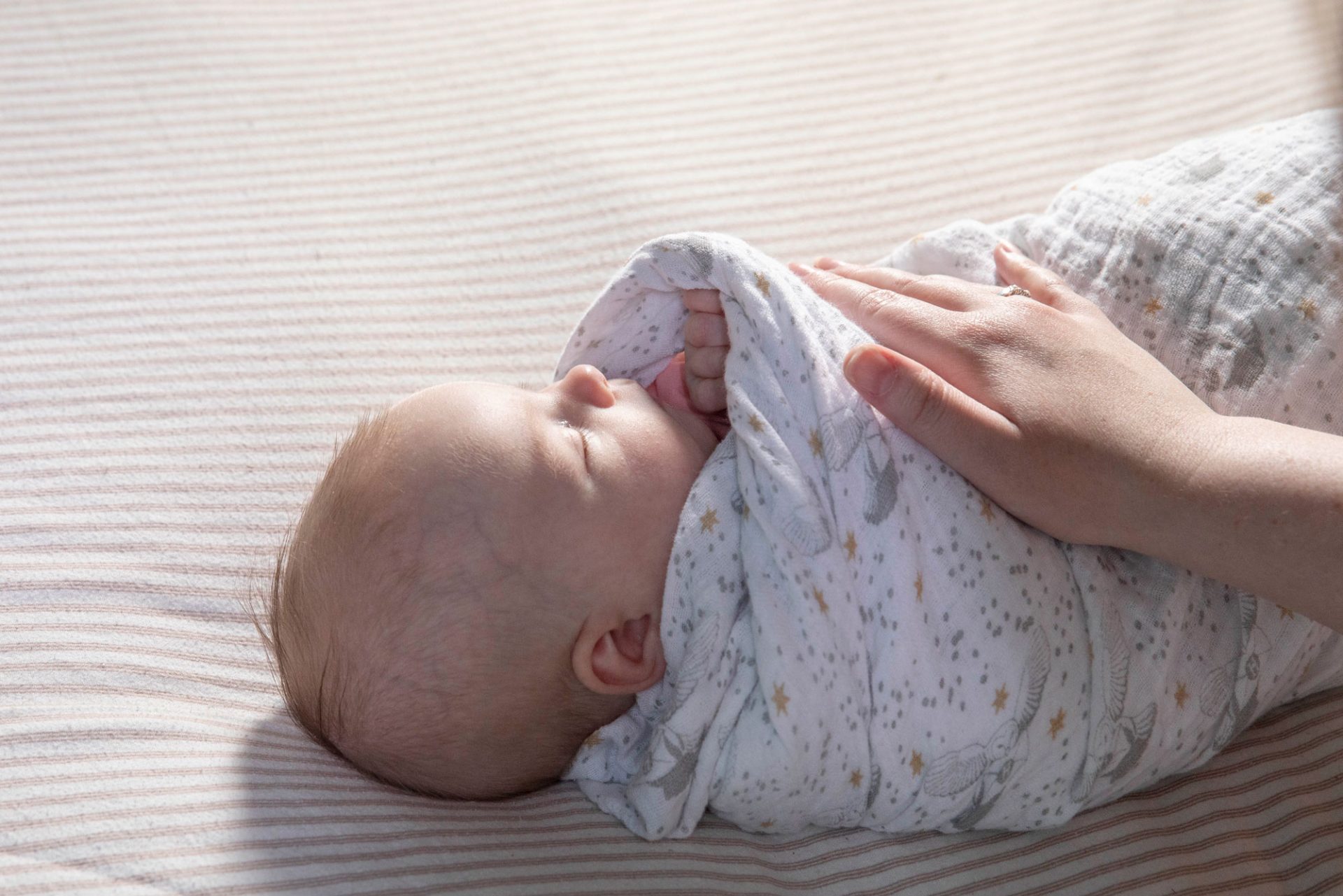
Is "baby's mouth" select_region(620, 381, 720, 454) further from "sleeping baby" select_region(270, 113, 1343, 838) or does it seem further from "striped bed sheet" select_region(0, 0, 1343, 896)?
"striped bed sheet" select_region(0, 0, 1343, 896)

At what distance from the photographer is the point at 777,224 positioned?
5.14ft

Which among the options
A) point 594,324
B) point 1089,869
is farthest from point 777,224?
point 1089,869

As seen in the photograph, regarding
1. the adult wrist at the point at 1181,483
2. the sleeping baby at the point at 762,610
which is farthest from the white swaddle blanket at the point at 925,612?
the adult wrist at the point at 1181,483

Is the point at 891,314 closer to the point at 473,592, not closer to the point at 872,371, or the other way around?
the point at 872,371

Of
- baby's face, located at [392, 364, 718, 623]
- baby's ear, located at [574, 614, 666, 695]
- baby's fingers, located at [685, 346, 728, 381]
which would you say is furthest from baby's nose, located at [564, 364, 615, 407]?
baby's ear, located at [574, 614, 666, 695]

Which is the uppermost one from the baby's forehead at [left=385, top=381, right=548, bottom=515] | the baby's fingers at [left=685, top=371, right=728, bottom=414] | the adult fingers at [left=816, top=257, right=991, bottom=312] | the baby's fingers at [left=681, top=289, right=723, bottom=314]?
the baby's fingers at [left=681, top=289, right=723, bottom=314]

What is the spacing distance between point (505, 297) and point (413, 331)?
133 mm

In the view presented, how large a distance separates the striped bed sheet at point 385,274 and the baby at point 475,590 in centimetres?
5

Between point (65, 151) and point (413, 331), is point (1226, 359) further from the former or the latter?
point (65, 151)

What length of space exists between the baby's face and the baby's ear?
0.03m

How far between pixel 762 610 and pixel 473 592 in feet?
0.79

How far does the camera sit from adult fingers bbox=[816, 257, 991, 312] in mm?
1055

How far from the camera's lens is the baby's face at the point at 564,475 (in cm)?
94

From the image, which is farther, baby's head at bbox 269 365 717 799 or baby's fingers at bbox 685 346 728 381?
baby's fingers at bbox 685 346 728 381
